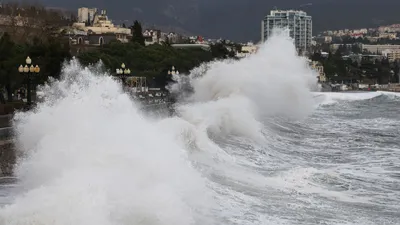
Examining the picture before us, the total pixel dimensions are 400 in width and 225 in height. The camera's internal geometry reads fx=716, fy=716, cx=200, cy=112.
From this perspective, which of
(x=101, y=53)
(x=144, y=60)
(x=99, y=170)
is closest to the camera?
(x=99, y=170)

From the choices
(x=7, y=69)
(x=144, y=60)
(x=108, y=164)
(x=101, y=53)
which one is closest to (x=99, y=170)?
(x=108, y=164)

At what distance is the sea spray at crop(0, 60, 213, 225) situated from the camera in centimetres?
950

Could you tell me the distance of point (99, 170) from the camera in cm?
1164

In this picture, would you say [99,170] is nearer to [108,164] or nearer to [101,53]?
[108,164]

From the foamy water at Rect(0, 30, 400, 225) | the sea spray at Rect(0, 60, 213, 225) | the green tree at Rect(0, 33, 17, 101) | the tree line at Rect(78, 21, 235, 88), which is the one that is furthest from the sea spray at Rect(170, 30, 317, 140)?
the sea spray at Rect(0, 60, 213, 225)

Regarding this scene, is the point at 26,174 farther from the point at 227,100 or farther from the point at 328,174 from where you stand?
the point at 227,100

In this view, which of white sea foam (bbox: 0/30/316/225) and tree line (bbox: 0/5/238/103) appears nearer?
white sea foam (bbox: 0/30/316/225)

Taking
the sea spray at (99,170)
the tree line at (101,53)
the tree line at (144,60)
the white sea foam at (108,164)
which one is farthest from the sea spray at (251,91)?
the sea spray at (99,170)

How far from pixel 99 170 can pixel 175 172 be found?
1823mm

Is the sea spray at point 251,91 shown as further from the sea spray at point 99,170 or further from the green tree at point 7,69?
the sea spray at point 99,170

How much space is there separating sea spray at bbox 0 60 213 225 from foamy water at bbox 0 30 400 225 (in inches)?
1.0

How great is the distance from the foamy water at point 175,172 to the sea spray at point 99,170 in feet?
0.08

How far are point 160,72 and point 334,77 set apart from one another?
85.9 meters

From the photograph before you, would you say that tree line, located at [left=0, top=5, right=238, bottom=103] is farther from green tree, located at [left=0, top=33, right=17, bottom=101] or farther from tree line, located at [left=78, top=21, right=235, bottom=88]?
green tree, located at [left=0, top=33, right=17, bottom=101]
